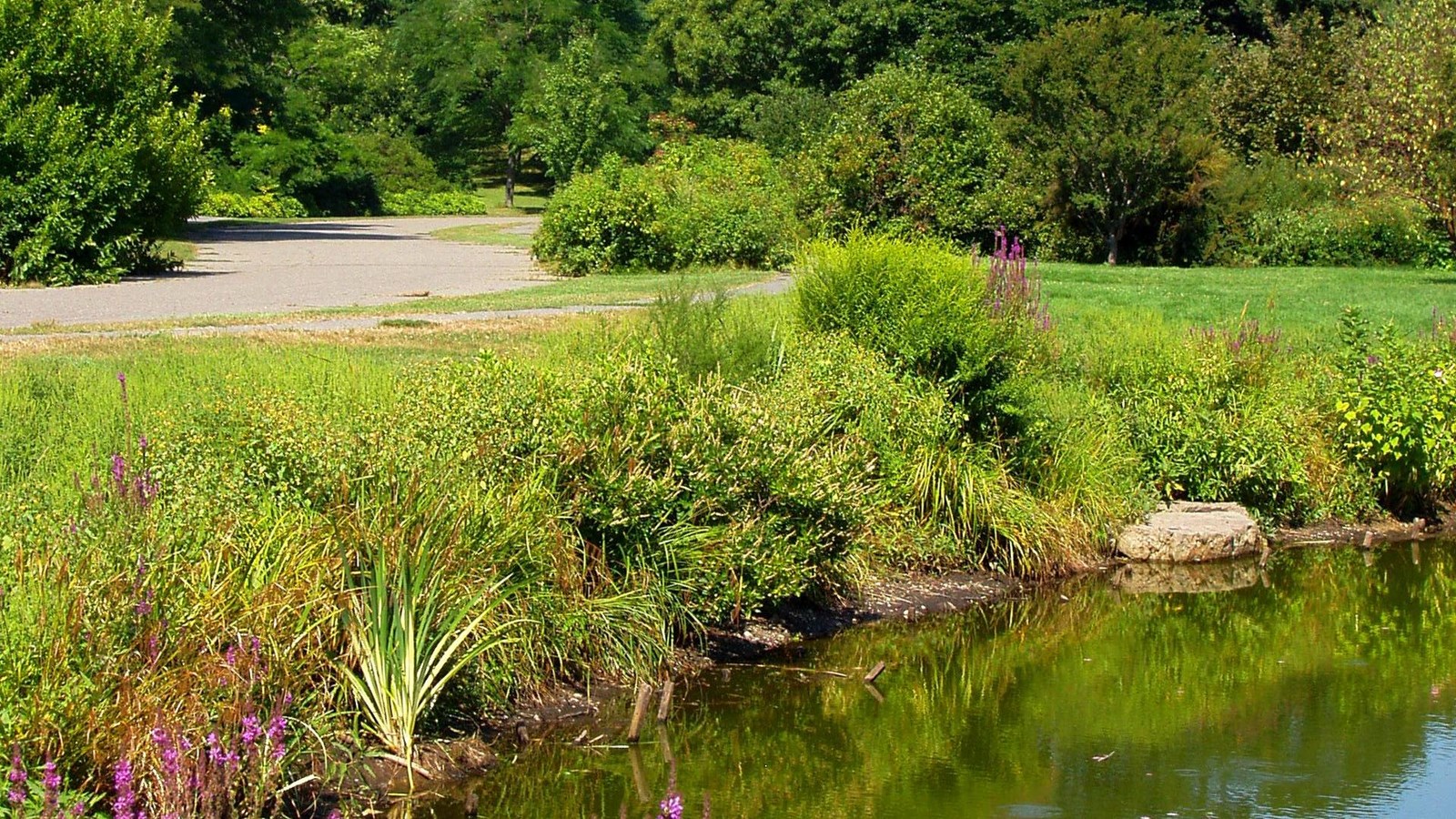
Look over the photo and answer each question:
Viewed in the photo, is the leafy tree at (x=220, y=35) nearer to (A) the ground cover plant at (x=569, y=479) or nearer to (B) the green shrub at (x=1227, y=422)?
(A) the ground cover plant at (x=569, y=479)

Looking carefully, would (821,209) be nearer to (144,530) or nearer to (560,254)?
(560,254)

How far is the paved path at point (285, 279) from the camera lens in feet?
62.5

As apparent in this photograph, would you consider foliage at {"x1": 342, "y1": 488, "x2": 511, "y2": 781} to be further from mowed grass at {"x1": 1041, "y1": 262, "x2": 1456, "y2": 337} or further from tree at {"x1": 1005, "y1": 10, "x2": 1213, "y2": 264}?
tree at {"x1": 1005, "y1": 10, "x2": 1213, "y2": 264}

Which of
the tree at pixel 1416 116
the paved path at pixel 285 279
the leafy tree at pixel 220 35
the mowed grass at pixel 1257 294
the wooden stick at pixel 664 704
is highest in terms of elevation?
the leafy tree at pixel 220 35

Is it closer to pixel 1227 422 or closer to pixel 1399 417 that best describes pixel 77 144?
pixel 1227 422

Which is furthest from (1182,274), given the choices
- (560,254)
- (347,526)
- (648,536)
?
(347,526)

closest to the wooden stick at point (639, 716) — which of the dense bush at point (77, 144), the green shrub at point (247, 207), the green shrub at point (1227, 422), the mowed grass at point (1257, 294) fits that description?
the green shrub at point (1227, 422)

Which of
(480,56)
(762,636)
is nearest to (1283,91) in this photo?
(762,636)

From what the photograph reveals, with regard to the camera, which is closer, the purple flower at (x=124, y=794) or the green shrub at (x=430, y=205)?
the purple flower at (x=124, y=794)

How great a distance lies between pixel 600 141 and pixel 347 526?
39580 mm

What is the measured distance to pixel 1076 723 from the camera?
8.48 m

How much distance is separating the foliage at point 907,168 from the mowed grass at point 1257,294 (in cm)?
183

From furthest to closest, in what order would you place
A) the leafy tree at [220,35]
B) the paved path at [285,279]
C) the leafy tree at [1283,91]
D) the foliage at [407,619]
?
the leafy tree at [220,35] < the leafy tree at [1283,91] < the paved path at [285,279] < the foliage at [407,619]

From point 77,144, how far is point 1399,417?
1919cm
